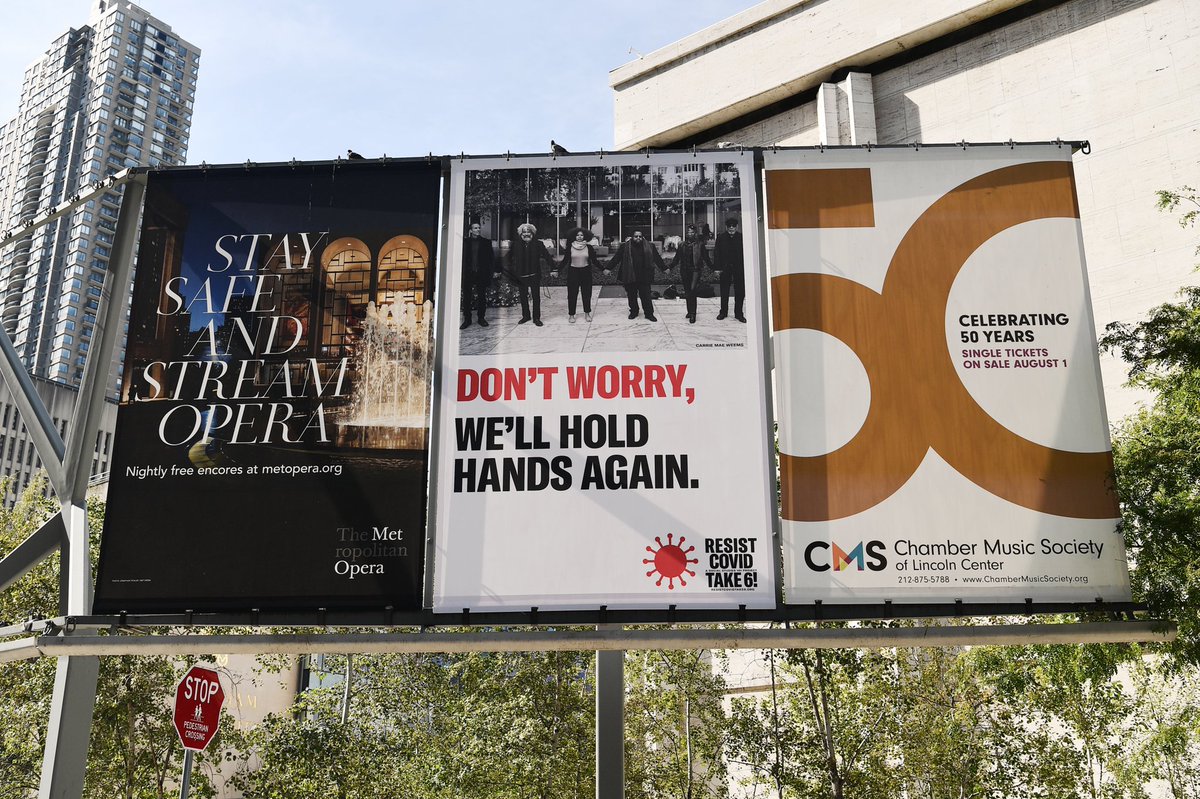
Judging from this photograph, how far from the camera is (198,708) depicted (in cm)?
1015

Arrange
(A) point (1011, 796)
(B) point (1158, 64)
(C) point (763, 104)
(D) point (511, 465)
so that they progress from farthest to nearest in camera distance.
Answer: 1. (C) point (763, 104)
2. (B) point (1158, 64)
3. (A) point (1011, 796)
4. (D) point (511, 465)

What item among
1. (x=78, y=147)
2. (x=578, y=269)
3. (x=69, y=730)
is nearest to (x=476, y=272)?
(x=578, y=269)

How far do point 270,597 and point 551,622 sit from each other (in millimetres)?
3194

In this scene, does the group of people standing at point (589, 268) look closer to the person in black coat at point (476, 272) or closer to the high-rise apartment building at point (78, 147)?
the person in black coat at point (476, 272)

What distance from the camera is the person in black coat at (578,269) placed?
11875mm

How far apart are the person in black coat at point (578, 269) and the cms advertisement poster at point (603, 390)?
0.02m

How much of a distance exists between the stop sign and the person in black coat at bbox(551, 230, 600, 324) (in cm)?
575

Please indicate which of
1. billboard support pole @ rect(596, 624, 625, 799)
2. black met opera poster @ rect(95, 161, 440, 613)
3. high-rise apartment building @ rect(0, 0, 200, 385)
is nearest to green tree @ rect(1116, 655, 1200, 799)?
billboard support pole @ rect(596, 624, 625, 799)

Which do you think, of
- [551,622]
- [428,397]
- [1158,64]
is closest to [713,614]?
[551,622]

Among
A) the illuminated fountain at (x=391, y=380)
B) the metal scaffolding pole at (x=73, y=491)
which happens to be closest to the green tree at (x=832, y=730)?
the illuminated fountain at (x=391, y=380)

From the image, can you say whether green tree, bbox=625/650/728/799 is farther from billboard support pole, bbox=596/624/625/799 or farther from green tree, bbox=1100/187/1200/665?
green tree, bbox=1100/187/1200/665

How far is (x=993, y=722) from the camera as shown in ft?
66.1

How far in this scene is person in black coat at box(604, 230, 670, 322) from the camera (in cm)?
1188

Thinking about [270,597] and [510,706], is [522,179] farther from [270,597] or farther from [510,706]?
[510,706]
